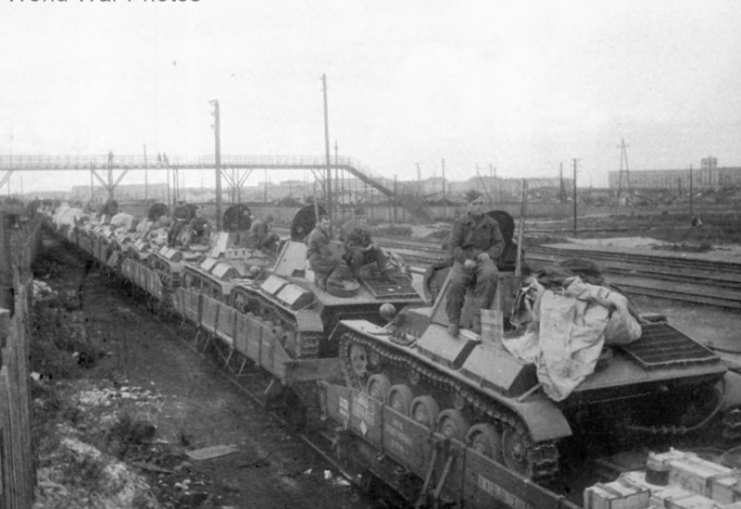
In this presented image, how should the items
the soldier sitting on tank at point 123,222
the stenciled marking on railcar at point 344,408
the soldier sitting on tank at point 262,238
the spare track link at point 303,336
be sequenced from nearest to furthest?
the stenciled marking on railcar at point 344,408
the spare track link at point 303,336
the soldier sitting on tank at point 262,238
the soldier sitting on tank at point 123,222

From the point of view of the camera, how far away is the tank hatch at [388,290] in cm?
1152

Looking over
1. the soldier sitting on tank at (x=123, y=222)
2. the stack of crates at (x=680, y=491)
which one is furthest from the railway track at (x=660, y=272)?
the stack of crates at (x=680, y=491)

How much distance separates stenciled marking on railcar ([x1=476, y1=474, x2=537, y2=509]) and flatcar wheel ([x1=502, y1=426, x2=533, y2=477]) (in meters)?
0.41

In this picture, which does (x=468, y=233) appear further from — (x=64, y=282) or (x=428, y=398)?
(x=64, y=282)

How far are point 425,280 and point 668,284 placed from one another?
1258 centimetres

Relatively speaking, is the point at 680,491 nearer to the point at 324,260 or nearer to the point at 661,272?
the point at 324,260

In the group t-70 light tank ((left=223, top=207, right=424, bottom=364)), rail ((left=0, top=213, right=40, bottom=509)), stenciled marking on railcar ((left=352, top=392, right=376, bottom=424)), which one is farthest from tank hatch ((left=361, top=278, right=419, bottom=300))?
rail ((left=0, top=213, right=40, bottom=509))

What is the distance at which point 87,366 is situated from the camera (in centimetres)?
1286

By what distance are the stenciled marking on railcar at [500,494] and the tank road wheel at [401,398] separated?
7.02 feet

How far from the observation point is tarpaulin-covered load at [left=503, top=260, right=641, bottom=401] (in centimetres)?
607

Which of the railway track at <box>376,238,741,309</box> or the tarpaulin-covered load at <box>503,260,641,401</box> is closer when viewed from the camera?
the tarpaulin-covered load at <box>503,260,641,401</box>

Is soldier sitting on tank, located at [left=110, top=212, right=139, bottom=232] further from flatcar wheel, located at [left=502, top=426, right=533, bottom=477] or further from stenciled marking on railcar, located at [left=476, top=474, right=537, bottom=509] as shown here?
stenciled marking on railcar, located at [left=476, top=474, right=537, bottom=509]

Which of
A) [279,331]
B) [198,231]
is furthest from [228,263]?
[279,331]

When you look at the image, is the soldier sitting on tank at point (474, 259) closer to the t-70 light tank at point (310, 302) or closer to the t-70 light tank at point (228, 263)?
the t-70 light tank at point (310, 302)
